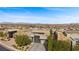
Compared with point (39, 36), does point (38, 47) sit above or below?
below

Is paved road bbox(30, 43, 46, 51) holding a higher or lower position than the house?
lower

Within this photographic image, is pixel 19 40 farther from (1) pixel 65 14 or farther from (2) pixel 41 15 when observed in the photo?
(1) pixel 65 14

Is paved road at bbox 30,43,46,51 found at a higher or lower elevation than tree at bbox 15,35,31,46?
lower

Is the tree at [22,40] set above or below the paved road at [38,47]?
above
